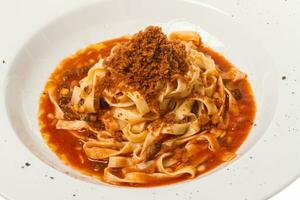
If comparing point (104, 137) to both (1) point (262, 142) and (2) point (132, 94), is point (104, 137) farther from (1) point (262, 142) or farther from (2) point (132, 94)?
(1) point (262, 142)

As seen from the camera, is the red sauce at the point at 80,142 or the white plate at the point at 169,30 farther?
the red sauce at the point at 80,142

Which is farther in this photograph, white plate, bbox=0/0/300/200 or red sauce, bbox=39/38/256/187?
red sauce, bbox=39/38/256/187

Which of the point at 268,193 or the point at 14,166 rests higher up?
the point at 14,166

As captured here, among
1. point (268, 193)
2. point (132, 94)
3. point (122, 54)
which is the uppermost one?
point (122, 54)

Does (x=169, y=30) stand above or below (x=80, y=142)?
above

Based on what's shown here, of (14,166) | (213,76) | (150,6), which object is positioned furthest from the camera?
(150,6)

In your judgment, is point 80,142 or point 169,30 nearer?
point 80,142

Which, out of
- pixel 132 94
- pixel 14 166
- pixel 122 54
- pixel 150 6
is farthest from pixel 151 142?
pixel 150 6

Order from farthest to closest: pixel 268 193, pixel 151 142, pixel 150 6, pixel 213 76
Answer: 1. pixel 150 6
2. pixel 213 76
3. pixel 151 142
4. pixel 268 193
